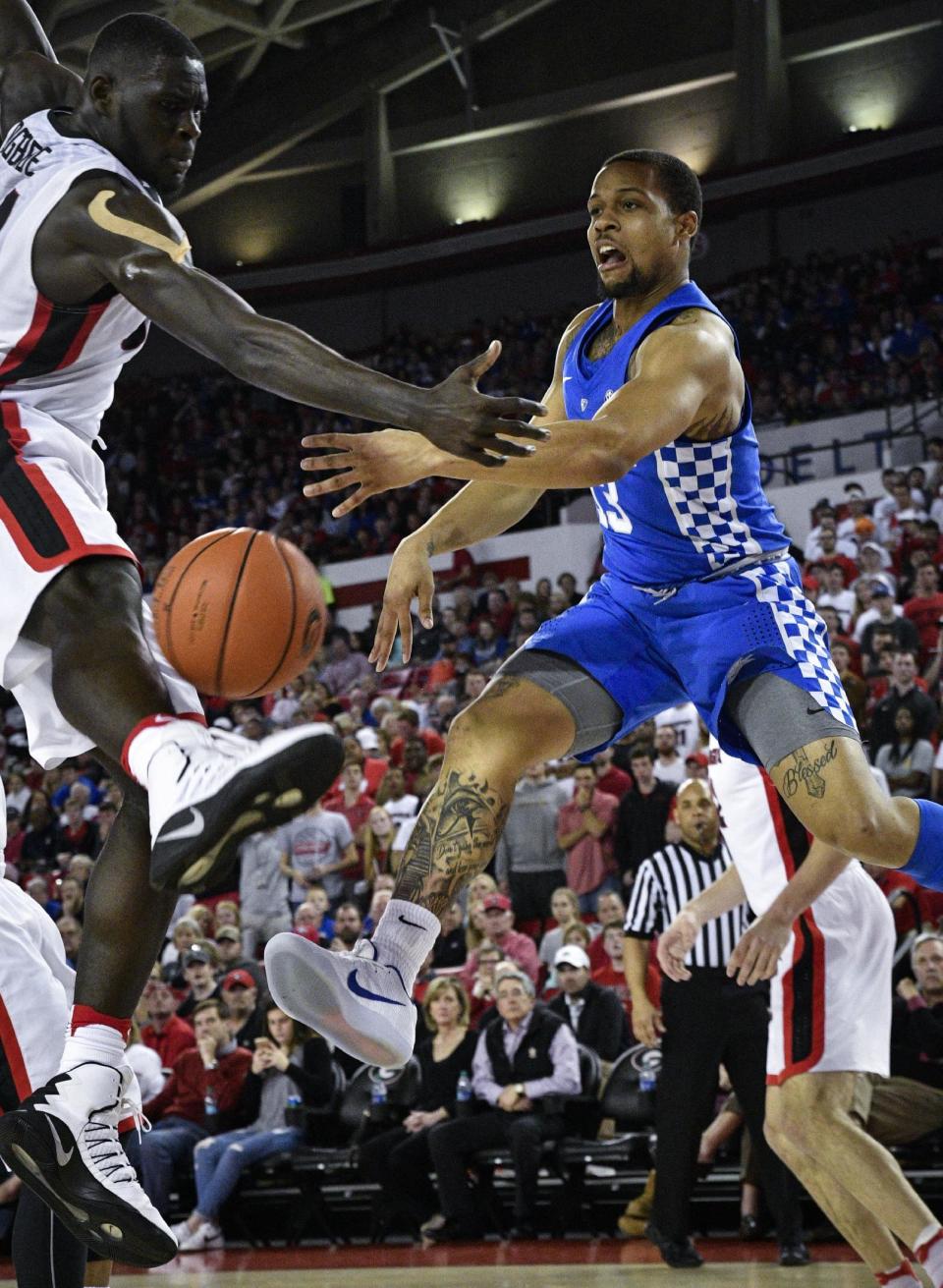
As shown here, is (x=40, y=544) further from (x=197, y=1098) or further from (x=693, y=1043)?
(x=197, y=1098)

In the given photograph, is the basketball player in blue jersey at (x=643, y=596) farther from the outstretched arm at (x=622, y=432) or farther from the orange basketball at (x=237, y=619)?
the orange basketball at (x=237, y=619)

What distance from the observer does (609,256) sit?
4980 mm

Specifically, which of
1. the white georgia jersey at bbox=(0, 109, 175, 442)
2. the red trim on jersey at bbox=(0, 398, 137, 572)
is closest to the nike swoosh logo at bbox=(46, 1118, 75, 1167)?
the red trim on jersey at bbox=(0, 398, 137, 572)

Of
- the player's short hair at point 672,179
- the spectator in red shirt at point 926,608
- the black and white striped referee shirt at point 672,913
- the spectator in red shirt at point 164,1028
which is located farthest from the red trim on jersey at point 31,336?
the spectator in red shirt at point 926,608

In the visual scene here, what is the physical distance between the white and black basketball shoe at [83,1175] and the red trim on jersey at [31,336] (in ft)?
5.41

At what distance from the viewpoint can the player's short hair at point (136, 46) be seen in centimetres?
390

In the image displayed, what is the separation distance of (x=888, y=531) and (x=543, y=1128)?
26.1 ft

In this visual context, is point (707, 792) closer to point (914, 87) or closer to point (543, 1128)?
point (543, 1128)

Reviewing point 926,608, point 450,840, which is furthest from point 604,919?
point 450,840

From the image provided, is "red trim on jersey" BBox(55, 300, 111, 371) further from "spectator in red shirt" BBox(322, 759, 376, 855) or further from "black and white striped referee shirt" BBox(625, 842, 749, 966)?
"spectator in red shirt" BBox(322, 759, 376, 855)

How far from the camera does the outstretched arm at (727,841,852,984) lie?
5207 mm

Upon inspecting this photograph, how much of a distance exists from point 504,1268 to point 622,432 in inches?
194

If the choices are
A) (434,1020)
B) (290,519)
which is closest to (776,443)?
(290,519)

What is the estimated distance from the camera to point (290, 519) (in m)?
24.5
